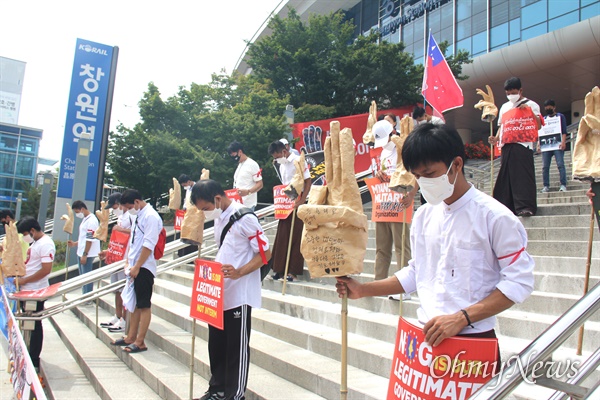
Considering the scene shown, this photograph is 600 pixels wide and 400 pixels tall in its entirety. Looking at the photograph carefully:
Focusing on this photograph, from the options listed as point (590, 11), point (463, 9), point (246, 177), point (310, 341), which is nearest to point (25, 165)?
point (463, 9)

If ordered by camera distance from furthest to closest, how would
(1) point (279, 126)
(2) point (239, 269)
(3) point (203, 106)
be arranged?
(3) point (203, 106) → (1) point (279, 126) → (2) point (239, 269)

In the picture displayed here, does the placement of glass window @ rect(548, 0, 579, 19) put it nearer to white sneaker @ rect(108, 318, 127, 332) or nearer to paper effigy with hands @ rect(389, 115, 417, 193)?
paper effigy with hands @ rect(389, 115, 417, 193)

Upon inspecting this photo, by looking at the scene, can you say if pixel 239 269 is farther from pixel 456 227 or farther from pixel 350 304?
pixel 456 227

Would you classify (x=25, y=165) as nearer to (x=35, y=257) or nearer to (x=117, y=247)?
(x=117, y=247)

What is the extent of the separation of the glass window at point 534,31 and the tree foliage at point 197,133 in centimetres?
1187

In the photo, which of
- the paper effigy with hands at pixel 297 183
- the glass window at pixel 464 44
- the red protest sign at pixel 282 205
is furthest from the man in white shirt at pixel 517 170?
the glass window at pixel 464 44

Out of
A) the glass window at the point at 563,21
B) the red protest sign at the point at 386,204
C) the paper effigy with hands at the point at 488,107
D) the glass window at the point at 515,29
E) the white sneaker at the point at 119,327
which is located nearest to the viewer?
the red protest sign at the point at 386,204

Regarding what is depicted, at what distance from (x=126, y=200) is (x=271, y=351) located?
2744 millimetres

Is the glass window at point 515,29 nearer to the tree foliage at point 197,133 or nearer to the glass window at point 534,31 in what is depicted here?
the glass window at point 534,31

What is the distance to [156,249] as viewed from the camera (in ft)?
18.3

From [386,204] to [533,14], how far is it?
63.4 feet

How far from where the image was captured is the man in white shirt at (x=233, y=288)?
3.65 metres

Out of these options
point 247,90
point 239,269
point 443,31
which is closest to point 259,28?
point 443,31

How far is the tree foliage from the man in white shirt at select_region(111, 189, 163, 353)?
7.93 metres
